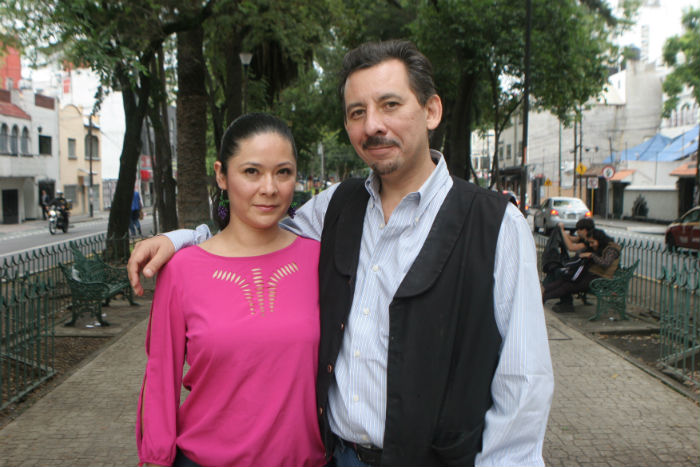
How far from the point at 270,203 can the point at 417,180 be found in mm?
514

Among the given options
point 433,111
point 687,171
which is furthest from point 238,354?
point 687,171

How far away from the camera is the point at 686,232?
60.1 ft

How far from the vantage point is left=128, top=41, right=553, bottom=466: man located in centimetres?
179

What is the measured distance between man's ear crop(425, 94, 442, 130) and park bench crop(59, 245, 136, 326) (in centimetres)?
718

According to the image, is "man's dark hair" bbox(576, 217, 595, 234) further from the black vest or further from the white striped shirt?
the black vest

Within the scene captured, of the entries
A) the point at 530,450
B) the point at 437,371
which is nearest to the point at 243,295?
the point at 437,371

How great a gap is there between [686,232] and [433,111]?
1874 cm

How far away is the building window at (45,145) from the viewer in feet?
127

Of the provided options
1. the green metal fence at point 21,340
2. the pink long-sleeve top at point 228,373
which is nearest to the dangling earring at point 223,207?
the pink long-sleeve top at point 228,373

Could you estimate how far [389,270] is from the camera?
195cm

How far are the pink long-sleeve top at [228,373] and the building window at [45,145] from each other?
41209 mm

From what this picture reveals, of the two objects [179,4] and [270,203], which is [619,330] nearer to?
[270,203]

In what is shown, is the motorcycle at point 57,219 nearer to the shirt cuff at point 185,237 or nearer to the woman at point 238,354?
the shirt cuff at point 185,237

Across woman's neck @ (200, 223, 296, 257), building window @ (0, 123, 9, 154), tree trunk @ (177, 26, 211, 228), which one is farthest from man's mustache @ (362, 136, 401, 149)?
building window @ (0, 123, 9, 154)
